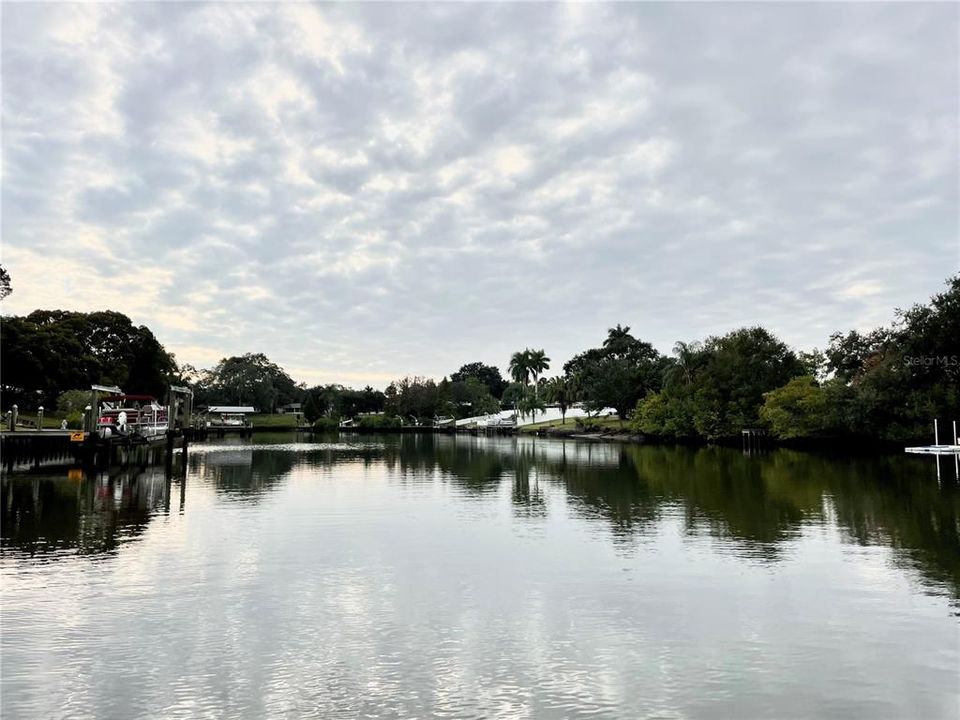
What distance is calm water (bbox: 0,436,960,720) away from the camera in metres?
8.74

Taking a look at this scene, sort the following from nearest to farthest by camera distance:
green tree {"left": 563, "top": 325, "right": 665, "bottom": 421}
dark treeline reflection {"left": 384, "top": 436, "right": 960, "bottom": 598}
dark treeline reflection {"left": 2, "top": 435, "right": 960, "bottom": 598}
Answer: dark treeline reflection {"left": 384, "top": 436, "right": 960, "bottom": 598} < dark treeline reflection {"left": 2, "top": 435, "right": 960, "bottom": 598} < green tree {"left": 563, "top": 325, "right": 665, "bottom": 421}

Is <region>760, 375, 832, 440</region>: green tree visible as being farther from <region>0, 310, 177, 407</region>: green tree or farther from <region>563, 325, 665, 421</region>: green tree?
<region>0, 310, 177, 407</region>: green tree

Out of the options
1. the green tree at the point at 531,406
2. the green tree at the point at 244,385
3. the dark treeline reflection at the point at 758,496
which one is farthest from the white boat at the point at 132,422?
the green tree at the point at 244,385

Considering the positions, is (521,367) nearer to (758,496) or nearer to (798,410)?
(798,410)

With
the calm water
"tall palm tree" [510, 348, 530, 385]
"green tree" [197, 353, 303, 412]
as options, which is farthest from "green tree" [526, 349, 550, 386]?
the calm water

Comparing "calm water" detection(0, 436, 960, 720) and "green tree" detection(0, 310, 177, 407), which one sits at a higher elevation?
"green tree" detection(0, 310, 177, 407)

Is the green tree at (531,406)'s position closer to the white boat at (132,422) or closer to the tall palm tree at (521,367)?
the tall palm tree at (521,367)

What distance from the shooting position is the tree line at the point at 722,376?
55.4 metres

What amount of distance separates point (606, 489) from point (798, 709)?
2412 cm

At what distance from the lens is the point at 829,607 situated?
40.7 ft

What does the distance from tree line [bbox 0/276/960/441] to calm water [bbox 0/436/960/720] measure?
35.1 metres

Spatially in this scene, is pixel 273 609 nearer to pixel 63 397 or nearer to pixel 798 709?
pixel 798 709

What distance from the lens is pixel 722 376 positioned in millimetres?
76938

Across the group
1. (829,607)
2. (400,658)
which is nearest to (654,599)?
(829,607)
